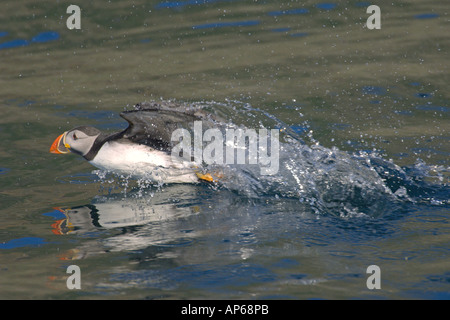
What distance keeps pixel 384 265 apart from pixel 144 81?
19.2ft

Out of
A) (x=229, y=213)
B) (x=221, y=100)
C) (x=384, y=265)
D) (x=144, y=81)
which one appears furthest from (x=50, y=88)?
(x=384, y=265)

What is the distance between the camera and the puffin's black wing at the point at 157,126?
584 centimetres

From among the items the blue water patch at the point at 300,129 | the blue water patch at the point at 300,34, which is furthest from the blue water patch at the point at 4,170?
the blue water patch at the point at 300,34

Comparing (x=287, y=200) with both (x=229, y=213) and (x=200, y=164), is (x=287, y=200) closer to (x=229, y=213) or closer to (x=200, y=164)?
(x=229, y=213)

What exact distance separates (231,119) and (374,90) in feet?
8.02

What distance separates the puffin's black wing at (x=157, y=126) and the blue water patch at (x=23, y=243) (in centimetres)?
137

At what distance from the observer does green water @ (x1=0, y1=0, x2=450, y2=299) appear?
430 cm

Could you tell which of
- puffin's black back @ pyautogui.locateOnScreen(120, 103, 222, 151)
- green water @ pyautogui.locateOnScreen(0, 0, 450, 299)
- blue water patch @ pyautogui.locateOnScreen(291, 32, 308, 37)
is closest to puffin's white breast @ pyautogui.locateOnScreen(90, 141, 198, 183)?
puffin's black back @ pyautogui.locateOnScreen(120, 103, 222, 151)

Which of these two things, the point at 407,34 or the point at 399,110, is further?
the point at 407,34

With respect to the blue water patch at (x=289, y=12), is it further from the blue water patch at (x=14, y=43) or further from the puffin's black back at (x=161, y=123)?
the puffin's black back at (x=161, y=123)

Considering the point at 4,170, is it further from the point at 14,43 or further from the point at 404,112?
the point at 404,112
